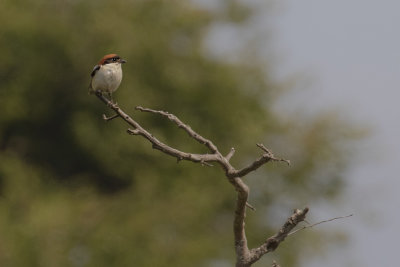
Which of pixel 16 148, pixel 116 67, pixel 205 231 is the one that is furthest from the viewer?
pixel 16 148

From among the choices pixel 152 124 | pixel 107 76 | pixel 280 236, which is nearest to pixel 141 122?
pixel 152 124

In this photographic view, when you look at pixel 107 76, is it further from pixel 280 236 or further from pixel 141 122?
pixel 141 122

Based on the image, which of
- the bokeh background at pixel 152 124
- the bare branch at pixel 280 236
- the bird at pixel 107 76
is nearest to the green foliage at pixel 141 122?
the bokeh background at pixel 152 124

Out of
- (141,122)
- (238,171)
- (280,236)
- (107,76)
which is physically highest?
(141,122)

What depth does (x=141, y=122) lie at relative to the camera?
96.5 ft

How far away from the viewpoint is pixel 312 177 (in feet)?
102

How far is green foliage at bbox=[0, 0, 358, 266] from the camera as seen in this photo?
1136 inches

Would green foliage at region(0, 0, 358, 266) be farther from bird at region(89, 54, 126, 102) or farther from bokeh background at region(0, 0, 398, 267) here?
bird at region(89, 54, 126, 102)

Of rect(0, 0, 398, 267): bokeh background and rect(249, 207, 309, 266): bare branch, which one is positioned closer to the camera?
rect(249, 207, 309, 266): bare branch

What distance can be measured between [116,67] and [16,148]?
82.4ft

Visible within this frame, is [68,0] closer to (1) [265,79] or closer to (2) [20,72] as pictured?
(2) [20,72]

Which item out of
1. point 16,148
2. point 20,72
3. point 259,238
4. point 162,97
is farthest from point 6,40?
point 259,238

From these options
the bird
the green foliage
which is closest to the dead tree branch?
the bird

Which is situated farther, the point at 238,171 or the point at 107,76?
the point at 107,76
